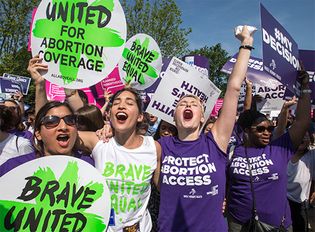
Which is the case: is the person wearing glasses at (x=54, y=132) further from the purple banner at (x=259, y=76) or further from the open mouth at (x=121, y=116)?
the purple banner at (x=259, y=76)

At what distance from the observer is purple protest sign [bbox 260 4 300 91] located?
3.24 metres

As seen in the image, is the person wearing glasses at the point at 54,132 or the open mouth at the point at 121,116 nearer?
Answer: the person wearing glasses at the point at 54,132

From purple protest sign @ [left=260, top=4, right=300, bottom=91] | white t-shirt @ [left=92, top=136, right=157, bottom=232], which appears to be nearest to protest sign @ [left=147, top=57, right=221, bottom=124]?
purple protest sign @ [left=260, top=4, right=300, bottom=91]

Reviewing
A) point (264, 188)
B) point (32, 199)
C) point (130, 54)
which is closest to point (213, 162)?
point (264, 188)

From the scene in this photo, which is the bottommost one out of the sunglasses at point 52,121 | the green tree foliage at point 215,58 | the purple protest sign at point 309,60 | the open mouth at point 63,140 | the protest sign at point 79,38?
the open mouth at point 63,140

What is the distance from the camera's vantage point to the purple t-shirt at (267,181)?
312cm

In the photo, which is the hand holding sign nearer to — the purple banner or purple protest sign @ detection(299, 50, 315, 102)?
purple protest sign @ detection(299, 50, 315, 102)

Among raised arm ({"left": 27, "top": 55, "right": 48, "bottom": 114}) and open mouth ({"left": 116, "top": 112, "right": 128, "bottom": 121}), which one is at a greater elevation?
raised arm ({"left": 27, "top": 55, "right": 48, "bottom": 114})

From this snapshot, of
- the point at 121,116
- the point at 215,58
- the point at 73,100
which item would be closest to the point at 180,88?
the point at 73,100

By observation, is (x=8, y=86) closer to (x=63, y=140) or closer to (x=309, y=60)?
(x=309, y=60)

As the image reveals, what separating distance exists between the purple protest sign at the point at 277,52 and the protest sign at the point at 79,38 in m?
1.36

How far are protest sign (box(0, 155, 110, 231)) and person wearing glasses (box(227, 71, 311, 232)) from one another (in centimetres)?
166

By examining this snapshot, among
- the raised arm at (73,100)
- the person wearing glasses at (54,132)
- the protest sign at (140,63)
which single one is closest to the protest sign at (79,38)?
the raised arm at (73,100)

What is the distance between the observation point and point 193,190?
245 cm
